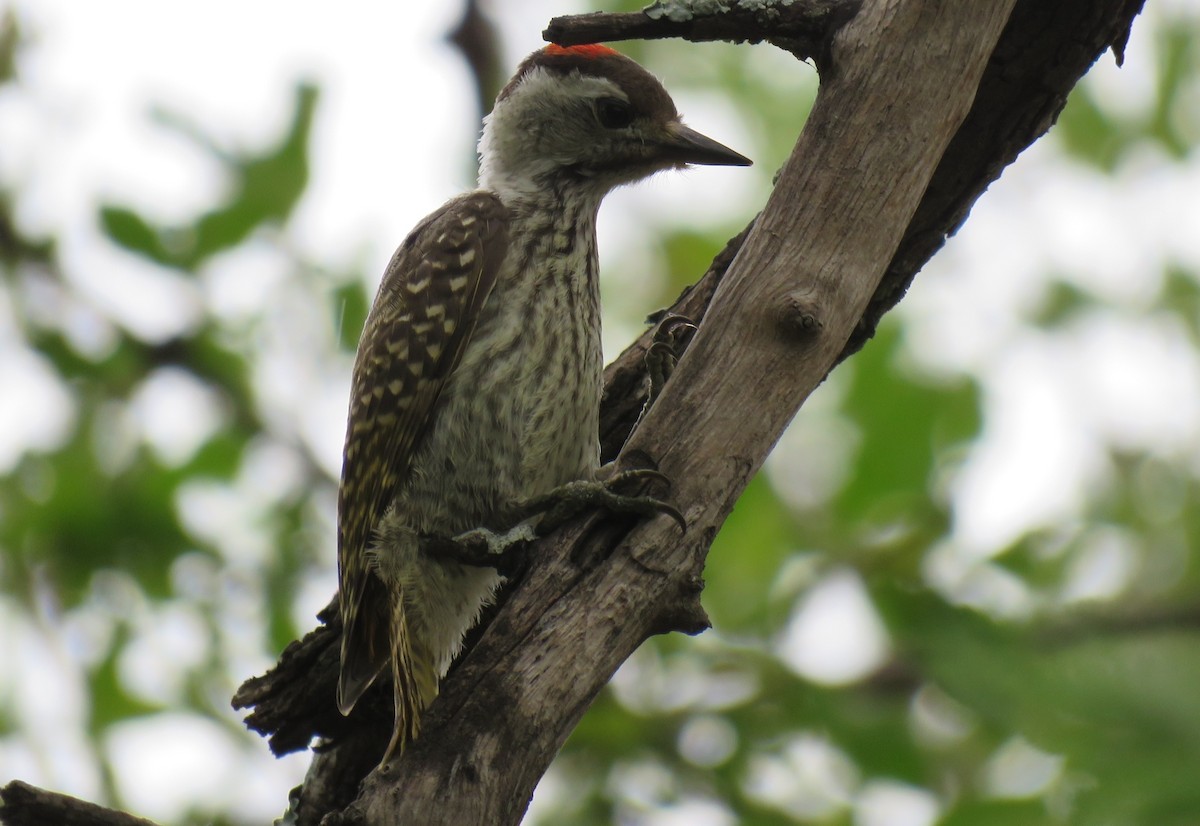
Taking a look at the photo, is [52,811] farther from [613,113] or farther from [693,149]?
[613,113]

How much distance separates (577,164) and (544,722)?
2172 millimetres

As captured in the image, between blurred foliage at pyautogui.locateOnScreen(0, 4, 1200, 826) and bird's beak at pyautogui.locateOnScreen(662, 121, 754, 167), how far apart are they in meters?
0.73

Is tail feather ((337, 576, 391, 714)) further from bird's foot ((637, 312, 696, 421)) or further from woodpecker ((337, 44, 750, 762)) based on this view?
bird's foot ((637, 312, 696, 421))

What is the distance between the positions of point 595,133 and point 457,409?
1076 mm

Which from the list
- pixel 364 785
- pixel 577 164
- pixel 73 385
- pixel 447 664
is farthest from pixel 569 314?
pixel 73 385

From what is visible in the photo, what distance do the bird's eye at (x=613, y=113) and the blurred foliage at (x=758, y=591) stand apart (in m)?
1.02

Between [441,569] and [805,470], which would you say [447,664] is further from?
[805,470]

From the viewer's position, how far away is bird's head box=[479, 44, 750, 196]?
160 inches

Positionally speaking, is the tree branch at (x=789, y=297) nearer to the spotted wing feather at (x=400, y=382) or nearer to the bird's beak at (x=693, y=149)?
the spotted wing feather at (x=400, y=382)

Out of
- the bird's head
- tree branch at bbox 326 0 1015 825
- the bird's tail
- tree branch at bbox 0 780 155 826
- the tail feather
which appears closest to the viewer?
tree branch at bbox 0 780 155 826

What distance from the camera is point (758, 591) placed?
4.29 m

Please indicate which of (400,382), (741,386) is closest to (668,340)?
(400,382)

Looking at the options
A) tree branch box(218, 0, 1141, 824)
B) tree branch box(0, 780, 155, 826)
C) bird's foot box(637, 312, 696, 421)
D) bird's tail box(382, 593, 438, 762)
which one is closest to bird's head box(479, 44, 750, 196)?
bird's foot box(637, 312, 696, 421)

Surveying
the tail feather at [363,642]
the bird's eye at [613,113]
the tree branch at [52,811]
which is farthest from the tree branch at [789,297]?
the bird's eye at [613,113]
